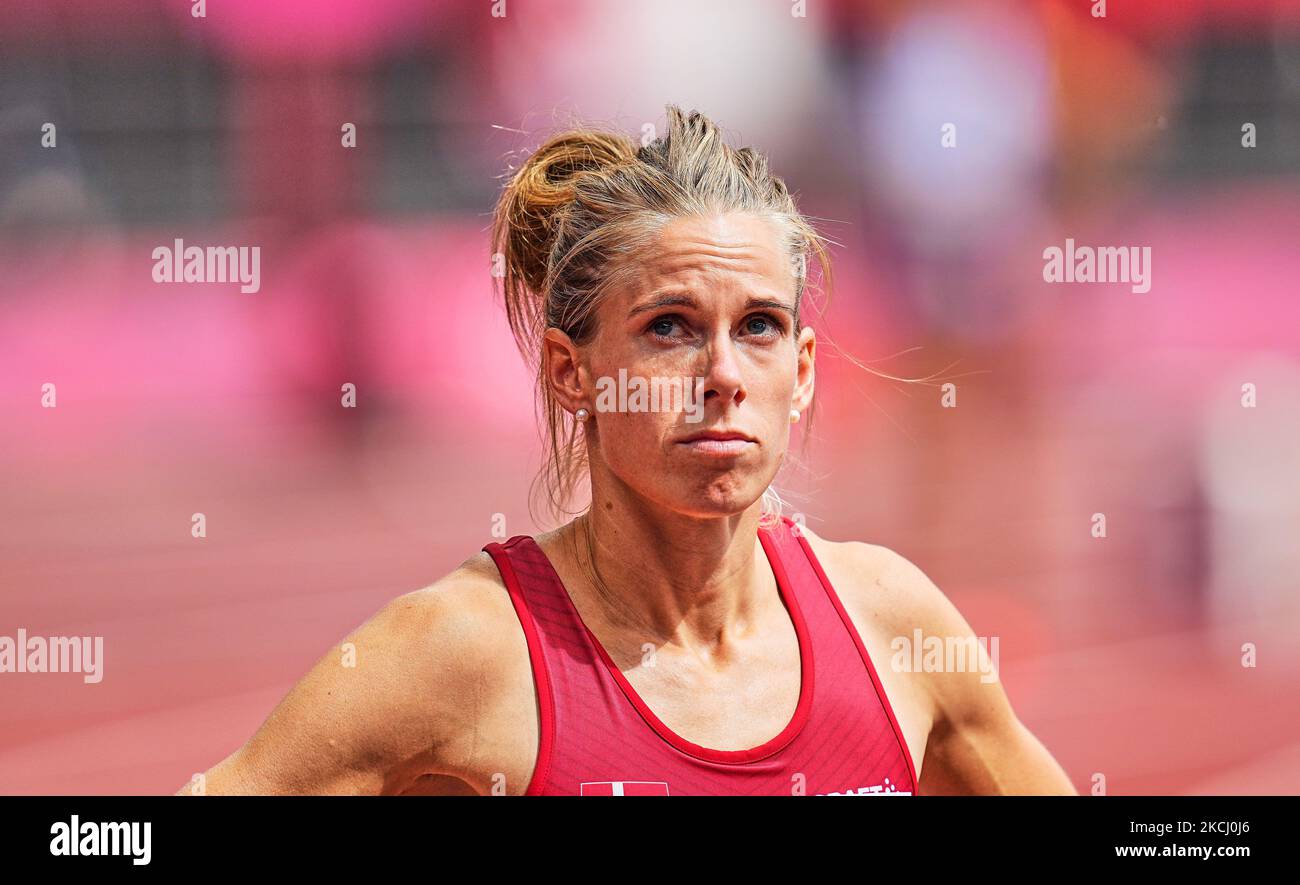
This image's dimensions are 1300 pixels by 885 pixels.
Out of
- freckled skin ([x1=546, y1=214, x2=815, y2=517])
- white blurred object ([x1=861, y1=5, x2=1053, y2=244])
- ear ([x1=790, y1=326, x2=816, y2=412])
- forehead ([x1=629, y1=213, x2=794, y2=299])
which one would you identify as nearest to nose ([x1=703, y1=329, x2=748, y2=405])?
freckled skin ([x1=546, y1=214, x2=815, y2=517])

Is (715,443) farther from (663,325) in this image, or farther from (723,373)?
(663,325)

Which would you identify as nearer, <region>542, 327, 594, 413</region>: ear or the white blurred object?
<region>542, 327, 594, 413</region>: ear

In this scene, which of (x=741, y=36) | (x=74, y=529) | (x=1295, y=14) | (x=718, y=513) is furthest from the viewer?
(x=1295, y=14)

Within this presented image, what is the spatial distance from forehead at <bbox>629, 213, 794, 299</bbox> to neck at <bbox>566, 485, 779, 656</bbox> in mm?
376

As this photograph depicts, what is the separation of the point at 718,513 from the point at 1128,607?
3396 millimetres

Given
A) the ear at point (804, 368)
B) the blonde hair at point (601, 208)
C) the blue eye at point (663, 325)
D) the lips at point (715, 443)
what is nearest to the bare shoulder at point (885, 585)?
the blonde hair at point (601, 208)

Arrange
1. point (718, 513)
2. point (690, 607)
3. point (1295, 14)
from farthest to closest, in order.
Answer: point (1295, 14), point (690, 607), point (718, 513)

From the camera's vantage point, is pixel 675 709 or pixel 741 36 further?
pixel 741 36

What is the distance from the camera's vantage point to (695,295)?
218 cm

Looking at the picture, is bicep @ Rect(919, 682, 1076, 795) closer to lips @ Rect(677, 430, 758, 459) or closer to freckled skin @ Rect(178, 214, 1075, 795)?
freckled skin @ Rect(178, 214, 1075, 795)

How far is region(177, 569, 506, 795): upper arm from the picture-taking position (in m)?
2.06

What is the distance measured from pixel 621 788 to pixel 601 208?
95 cm

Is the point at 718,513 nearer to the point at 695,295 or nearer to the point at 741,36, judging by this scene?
the point at 695,295

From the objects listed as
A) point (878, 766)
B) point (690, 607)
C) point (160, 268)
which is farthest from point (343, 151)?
point (878, 766)
